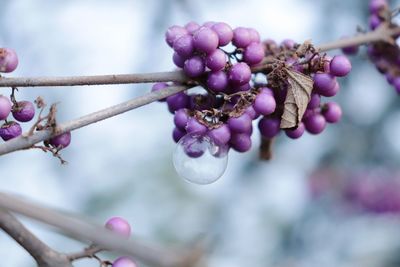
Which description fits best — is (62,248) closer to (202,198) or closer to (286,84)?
(202,198)

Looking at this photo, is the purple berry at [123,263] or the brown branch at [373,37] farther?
the brown branch at [373,37]

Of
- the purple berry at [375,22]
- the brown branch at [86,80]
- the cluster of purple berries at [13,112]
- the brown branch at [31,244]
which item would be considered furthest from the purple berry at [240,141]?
the purple berry at [375,22]

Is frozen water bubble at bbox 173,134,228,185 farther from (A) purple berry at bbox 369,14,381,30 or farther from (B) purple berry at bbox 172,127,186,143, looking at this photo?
(A) purple berry at bbox 369,14,381,30

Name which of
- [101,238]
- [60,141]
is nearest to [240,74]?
[60,141]

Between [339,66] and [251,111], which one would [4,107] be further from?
[339,66]

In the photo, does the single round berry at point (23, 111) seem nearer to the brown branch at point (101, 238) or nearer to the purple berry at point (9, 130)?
the purple berry at point (9, 130)

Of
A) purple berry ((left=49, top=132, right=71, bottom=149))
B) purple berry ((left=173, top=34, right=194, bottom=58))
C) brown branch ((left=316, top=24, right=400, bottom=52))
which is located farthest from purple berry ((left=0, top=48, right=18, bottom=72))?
brown branch ((left=316, top=24, right=400, bottom=52))
